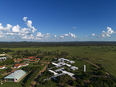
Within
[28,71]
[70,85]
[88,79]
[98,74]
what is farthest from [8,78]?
[98,74]

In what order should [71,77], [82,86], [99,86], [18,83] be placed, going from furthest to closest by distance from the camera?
[71,77] < [18,83] < [82,86] < [99,86]

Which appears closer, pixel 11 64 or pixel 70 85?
pixel 70 85

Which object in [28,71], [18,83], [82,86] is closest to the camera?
[82,86]

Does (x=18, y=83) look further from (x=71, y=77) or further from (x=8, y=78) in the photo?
(x=71, y=77)

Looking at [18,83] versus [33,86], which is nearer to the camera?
[33,86]

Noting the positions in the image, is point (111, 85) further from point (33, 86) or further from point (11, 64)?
point (11, 64)

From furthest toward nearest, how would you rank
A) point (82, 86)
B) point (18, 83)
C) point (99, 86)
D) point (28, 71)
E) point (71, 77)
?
point (28, 71) < point (71, 77) < point (18, 83) < point (82, 86) < point (99, 86)

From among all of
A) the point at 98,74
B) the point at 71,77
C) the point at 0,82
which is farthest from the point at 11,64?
the point at 98,74

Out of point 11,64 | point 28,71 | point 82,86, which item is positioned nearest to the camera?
point 82,86
